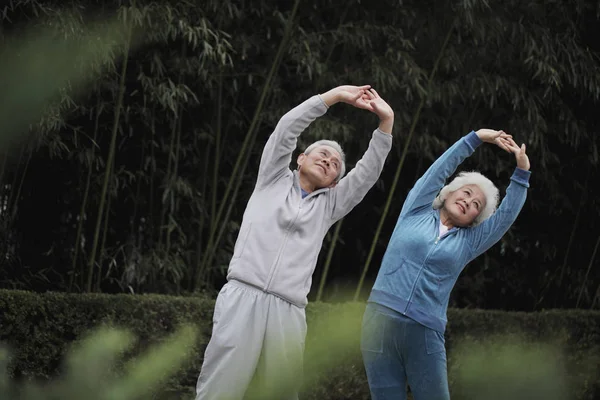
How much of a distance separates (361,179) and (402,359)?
580 millimetres

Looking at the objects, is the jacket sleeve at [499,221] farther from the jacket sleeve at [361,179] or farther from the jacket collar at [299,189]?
the jacket collar at [299,189]

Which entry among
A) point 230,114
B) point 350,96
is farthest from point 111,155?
point 350,96

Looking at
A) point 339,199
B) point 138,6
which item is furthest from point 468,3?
point 339,199

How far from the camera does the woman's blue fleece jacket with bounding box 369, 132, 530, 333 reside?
2791 mm

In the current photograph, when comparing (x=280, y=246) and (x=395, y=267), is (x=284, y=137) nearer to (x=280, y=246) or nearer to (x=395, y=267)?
(x=280, y=246)

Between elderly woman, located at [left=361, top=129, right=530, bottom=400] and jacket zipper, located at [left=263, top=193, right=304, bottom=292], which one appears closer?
jacket zipper, located at [left=263, top=193, right=304, bottom=292]

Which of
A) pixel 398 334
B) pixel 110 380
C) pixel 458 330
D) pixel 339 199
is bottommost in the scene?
pixel 458 330

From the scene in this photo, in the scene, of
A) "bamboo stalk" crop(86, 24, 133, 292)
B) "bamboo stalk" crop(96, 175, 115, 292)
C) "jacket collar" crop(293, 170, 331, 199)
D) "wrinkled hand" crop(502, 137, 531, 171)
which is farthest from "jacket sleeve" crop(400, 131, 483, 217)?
"bamboo stalk" crop(96, 175, 115, 292)

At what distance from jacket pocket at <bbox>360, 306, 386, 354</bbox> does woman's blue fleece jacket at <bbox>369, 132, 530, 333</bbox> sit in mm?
57

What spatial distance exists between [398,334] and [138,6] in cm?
314

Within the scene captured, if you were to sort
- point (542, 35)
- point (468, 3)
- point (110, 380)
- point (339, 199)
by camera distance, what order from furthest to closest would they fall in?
point (542, 35)
point (468, 3)
point (339, 199)
point (110, 380)

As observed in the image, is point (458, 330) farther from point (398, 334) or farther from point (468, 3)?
point (398, 334)

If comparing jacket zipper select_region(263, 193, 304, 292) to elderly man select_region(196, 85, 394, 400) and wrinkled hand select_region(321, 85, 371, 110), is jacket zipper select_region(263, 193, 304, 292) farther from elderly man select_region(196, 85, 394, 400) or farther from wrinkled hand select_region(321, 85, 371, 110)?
wrinkled hand select_region(321, 85, 371, 110)

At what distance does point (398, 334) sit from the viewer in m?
2.74
